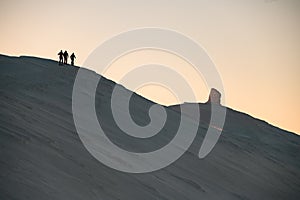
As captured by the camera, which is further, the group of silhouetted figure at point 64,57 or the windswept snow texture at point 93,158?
the group of silhouetted figure at point 64,57

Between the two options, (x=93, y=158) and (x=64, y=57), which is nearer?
(x=93, y=158)

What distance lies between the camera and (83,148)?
2698 cm

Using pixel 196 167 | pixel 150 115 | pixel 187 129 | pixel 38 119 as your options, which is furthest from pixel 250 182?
pixel 38 119

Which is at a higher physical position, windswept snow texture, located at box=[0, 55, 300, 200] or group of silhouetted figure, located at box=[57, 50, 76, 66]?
group of silhouetted figure, located at box=[57, 50, 76, 66]

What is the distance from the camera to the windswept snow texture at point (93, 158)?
Answer: 2291cm

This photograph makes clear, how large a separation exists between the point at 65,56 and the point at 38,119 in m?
13.6

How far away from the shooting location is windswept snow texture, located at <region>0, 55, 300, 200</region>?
22.9 metres

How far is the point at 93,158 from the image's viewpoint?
26312mm

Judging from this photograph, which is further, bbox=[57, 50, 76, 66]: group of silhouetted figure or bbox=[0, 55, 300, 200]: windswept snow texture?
bbox=[57, 50, 76, 66]: group of silhouetted figure

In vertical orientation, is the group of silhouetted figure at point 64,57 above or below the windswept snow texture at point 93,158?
above

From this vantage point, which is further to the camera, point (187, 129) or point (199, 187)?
point (187, 129)

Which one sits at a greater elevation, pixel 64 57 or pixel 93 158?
pixel 64 57

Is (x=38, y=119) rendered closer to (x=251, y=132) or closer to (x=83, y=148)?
(x=83, y=148)

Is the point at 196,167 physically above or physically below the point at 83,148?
above
